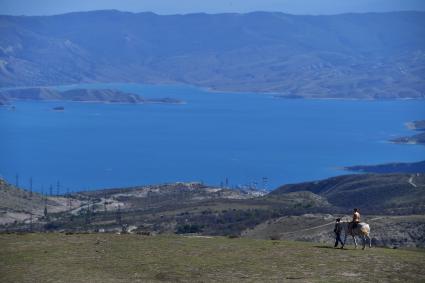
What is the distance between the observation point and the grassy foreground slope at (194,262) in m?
18.9

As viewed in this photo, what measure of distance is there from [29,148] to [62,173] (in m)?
40.0

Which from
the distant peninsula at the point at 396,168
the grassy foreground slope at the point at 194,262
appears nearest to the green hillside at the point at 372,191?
the distant peninsula at the point at 396,168

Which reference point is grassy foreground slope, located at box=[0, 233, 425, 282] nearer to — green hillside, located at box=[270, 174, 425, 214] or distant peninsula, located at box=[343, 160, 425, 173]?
green hillside, located at box=[270, 174, 425, 214]

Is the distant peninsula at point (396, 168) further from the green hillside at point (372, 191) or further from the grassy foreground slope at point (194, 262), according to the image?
the grassy foreground slope at point (194, 262)

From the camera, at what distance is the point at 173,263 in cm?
2064

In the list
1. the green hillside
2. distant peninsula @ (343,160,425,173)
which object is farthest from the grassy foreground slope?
distant peninsula @ (343,160,425,173)

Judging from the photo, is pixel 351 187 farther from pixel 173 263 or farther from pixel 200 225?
pixel 173 263

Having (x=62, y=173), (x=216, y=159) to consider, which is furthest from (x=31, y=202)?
(x=216, y=159)

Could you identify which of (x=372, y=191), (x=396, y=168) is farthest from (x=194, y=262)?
(x=396, y=168)

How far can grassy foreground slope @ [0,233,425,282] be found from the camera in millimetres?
18906

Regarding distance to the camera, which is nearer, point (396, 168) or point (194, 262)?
point (194, 262)

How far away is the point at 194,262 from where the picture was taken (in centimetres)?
2078

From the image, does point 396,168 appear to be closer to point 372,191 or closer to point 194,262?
point 372,191

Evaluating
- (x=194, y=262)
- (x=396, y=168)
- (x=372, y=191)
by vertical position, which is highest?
(x=396, y=168)
